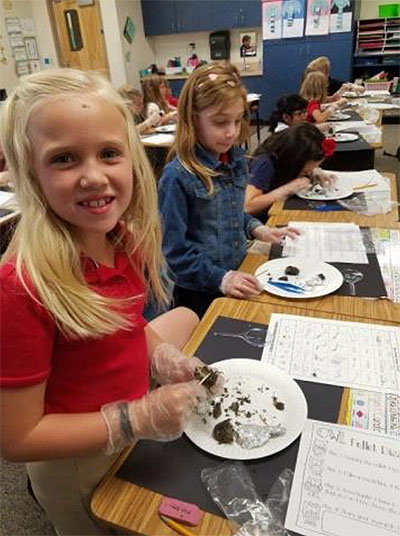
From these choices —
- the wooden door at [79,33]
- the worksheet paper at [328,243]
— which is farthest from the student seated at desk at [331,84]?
the wooden door at [79,33]

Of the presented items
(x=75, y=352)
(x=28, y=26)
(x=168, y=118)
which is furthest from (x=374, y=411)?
(x=28, y=26)

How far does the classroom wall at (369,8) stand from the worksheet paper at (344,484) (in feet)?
23.1

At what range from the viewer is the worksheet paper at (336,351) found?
84cm

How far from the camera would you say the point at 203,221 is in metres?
1.42

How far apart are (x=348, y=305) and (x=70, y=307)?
2.38 ft

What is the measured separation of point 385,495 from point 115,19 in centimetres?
712

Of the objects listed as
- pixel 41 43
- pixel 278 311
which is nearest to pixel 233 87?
pixel 278 311

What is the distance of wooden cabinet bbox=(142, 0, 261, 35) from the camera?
6.23 m

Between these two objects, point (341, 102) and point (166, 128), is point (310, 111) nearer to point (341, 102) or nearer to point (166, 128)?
point (341, 102)

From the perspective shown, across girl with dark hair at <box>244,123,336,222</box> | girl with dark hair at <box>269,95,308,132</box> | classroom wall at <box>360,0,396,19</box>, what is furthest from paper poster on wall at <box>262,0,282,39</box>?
girl with dark hair at <box>244,123,336,222</box>

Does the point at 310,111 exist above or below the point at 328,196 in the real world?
above

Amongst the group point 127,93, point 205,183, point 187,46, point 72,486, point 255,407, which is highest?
point 187,46

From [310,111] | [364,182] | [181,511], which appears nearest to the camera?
[181,511]

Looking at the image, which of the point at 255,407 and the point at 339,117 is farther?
the point at 339,117
